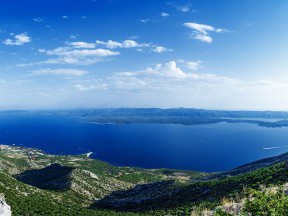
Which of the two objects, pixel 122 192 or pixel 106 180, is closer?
pixel 122 192

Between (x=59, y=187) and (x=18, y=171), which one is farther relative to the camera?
(x=18, y=171)

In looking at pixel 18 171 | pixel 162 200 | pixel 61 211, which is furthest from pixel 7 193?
pixel 18 171

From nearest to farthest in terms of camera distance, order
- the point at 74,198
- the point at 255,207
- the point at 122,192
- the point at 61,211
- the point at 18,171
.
→ the point at 255,207, the point at 61,211, the point at 74,198, the point at 122,192, the point at 18,171

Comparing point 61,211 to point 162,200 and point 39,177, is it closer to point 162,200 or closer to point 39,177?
point 162,200

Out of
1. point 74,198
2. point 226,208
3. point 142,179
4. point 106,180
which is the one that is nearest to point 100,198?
point 74,198

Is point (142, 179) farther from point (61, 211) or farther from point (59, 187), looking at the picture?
point (61, 211)

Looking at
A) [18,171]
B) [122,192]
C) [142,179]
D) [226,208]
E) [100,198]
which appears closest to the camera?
[226,208]

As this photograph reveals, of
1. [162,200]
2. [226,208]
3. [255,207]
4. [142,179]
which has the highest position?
[255,207]

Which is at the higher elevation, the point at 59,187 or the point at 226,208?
the point at 226,208

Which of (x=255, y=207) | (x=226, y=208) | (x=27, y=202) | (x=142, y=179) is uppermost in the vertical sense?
(x=255, y=207)
